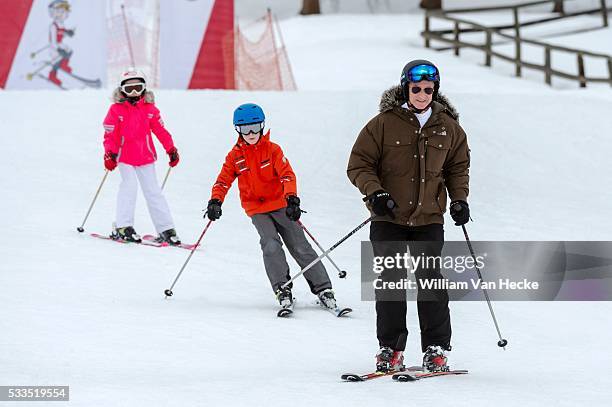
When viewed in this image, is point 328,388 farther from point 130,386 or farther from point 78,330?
point 78,330

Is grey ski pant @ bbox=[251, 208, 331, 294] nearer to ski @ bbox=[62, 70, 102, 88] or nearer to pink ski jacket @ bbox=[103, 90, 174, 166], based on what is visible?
pink ski jacket @ bbox=[103, 90, 174, 166]

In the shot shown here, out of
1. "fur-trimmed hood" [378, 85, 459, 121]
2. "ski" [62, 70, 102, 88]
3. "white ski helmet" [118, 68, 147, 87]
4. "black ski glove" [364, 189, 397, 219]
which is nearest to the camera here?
"black ski glove" [364, 189, 397, 219]

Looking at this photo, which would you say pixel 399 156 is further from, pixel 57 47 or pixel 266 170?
pixel 57 47

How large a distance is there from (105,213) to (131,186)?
1.77 m

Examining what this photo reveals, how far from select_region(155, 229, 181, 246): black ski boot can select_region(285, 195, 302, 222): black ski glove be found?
3.30m

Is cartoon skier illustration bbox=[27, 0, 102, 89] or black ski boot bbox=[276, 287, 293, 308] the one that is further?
cartoon skier illustration bbox=[27, 0, 102, 89]

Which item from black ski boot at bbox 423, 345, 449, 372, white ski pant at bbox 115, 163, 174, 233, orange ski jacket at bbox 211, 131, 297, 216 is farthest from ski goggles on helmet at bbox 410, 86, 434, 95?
white ski pant at bbox 115, 163, 174, 233

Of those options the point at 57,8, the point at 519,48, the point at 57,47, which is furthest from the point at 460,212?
the point at 519,48

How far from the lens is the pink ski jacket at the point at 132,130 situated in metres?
10.5

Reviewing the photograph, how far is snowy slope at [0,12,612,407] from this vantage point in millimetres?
6188

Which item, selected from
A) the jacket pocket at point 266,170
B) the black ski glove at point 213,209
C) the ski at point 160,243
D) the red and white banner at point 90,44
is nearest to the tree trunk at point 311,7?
the red and white banner at point 90,44

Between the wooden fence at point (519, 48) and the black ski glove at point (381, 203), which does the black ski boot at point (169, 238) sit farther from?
the wooden fence at point (519, 48)

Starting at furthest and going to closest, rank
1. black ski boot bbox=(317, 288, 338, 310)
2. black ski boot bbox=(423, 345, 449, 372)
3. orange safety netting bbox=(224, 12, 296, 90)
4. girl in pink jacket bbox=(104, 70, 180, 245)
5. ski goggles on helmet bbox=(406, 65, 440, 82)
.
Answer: orange safety netting bbox=(224, 12, 296, 90), girl in pink jacket bbox=(104, 70, 180, 245), black ski boot bbox=(317, 288, 338, 310), black ski boot bbox=(423, 345, 449, 372), ski goggles on helmet bbox=(406, 65, 440, 82)

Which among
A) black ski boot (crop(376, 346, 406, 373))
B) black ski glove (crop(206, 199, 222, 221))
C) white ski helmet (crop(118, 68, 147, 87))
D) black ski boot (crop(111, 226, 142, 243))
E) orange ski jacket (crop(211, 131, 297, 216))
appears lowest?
black ski boot (crop(376, 346, 406, 373))
